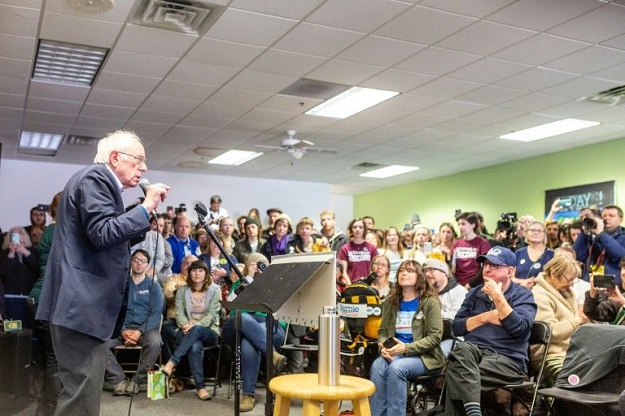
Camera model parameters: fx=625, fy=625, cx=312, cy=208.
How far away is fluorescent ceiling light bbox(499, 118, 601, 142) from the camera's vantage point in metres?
7.59

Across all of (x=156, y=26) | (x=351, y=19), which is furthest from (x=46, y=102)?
(x=351, y=19)

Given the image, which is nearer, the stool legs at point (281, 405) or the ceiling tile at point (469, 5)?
the stool legs at point (281, 405)

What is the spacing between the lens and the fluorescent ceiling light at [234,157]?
31.8ft

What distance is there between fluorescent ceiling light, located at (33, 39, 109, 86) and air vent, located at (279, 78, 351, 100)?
1.82m

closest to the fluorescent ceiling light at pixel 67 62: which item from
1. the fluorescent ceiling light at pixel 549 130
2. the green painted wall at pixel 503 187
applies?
the fluorescent ceiling light at pixel 549 130

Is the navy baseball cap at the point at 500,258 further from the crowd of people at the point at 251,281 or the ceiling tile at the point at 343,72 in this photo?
the ceiling tile at the point at 343,72

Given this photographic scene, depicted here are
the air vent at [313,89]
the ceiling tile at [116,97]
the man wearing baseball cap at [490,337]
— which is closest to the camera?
the man wearing baseball cap at [490,337]

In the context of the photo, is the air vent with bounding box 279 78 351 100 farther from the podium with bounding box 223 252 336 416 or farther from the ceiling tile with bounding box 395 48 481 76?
the podium with bounding box 223 252 336 416

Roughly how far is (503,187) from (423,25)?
628 cm

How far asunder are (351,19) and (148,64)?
200 centimetres

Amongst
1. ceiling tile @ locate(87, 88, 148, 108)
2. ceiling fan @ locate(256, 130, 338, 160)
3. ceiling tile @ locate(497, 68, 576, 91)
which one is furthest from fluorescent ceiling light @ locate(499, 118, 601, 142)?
ceiling tile @ locate(87, 88, 148, 108)

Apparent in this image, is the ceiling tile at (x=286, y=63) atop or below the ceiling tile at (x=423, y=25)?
below

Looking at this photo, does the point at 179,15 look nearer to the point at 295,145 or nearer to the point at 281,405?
the point at 281,405

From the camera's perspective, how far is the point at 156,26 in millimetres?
4699
